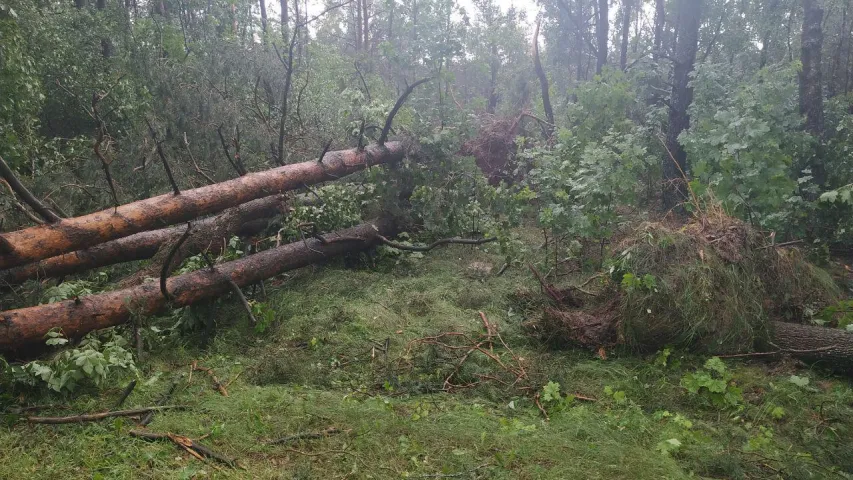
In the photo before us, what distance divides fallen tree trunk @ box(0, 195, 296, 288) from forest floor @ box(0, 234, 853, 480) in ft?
4.17

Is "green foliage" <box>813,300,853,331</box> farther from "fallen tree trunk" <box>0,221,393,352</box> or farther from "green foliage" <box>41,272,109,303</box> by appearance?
"green foliage" <box>41,272,109,303</box>

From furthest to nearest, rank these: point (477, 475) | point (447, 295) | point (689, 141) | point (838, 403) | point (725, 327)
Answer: point (689, 141) → point (447, 295) → point (725, 327) → point (838, 403) → point (477, 475)

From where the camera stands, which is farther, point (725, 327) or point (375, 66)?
point (375, 66)

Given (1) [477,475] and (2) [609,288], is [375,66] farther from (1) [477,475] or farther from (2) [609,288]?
(1) [477,475]

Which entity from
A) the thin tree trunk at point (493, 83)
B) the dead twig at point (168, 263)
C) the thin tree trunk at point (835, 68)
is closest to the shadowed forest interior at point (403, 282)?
the dead twig at point (168, 263)

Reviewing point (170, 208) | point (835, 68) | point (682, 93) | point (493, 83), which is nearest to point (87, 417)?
point (170, 208)

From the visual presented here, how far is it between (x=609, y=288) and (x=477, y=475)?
2496 millimetres

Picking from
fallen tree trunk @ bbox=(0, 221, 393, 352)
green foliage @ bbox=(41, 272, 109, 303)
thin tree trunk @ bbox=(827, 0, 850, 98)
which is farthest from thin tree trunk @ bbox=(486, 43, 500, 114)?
green foliage @ bbox=(41, 272, 109, 303)

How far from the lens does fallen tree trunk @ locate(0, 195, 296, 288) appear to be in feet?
17.6

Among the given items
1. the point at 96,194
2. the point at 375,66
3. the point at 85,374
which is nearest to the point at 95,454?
the point at 85,374

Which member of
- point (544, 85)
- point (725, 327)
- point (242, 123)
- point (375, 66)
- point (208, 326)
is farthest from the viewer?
point (375, 66)

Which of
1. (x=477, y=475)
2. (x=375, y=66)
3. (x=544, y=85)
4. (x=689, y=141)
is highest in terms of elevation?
(x=375, y=66)

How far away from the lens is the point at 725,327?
426cm

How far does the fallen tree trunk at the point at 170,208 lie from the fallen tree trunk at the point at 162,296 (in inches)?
18.9
